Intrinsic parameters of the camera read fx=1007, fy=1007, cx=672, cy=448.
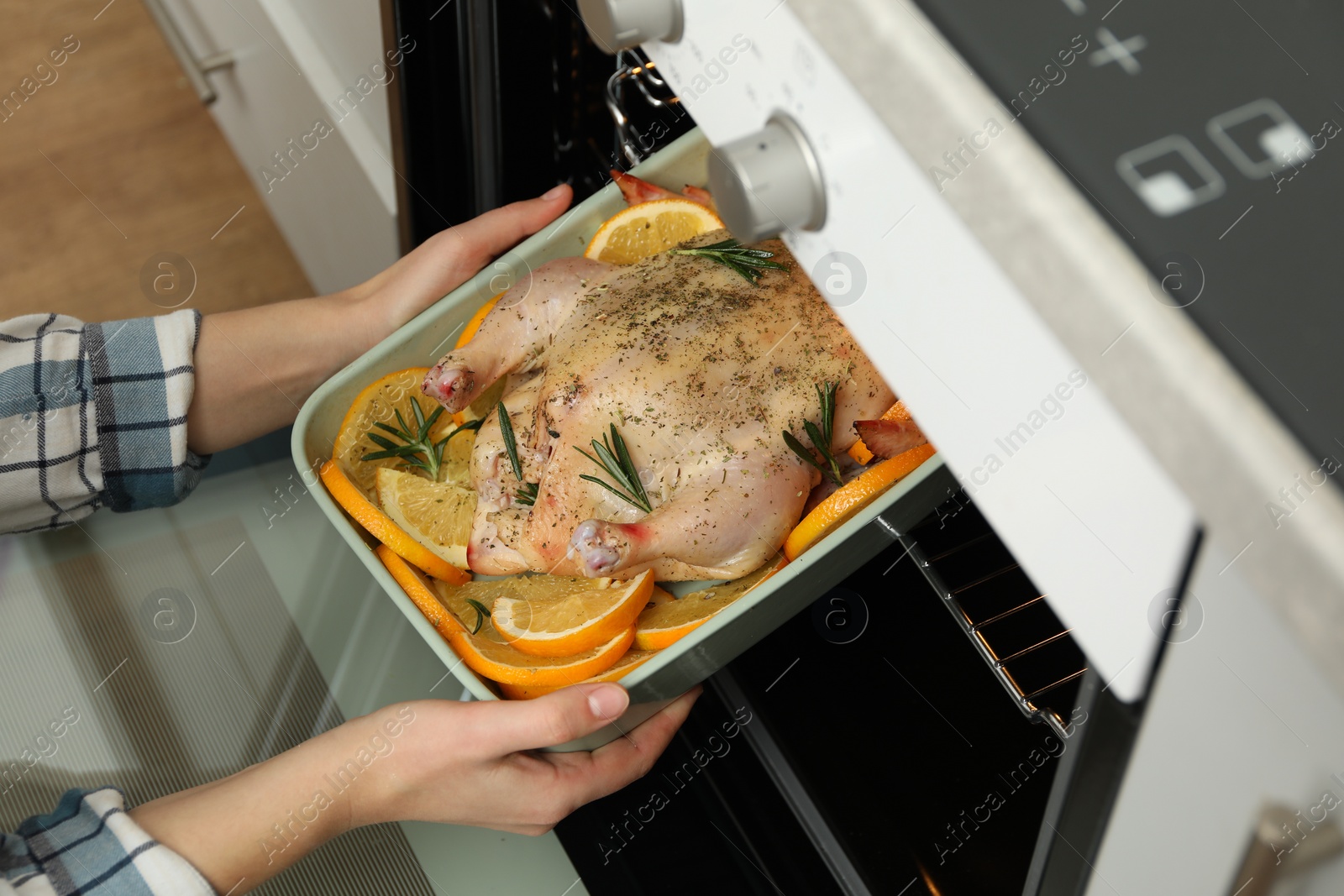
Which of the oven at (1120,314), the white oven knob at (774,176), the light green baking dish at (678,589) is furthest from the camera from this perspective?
the light green baking dish at (678,589)

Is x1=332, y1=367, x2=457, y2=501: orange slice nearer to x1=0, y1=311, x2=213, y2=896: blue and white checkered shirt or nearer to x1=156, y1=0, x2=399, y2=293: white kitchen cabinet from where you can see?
x1=0, y1=311, x2=213, y2=896: blue and white checkered shirt

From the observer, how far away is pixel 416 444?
3.05ft

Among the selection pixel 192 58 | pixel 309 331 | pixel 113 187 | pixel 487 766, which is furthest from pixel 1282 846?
pixel 113 187

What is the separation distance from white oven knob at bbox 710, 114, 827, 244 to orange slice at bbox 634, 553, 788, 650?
0.40 m

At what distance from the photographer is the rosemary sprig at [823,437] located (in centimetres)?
83

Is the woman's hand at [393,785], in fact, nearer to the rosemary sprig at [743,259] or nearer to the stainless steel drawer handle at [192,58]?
the rosemary sprig at [743,259]

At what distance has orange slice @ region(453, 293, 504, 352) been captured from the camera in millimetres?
930

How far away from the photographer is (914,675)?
864mm

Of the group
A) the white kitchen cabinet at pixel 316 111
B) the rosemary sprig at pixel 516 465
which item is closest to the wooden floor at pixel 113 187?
the white kitchen cabinet at pixel 316 111

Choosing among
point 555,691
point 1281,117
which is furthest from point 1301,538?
point 555,691

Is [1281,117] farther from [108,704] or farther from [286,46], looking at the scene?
[286,46]

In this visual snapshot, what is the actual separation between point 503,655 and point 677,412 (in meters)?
0.24

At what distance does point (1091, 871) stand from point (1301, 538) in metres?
0.22

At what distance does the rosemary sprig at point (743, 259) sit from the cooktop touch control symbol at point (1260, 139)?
1.93ft
